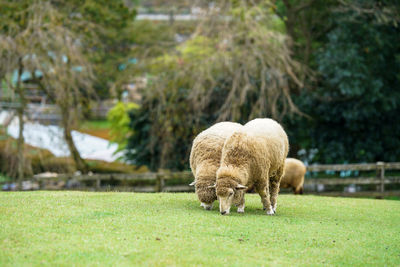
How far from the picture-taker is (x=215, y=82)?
21.2 metres

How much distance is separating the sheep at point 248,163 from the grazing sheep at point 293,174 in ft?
A: 19.2

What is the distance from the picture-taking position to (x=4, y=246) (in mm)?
7668

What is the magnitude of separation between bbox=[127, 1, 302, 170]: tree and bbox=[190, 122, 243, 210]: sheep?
825 centimetres

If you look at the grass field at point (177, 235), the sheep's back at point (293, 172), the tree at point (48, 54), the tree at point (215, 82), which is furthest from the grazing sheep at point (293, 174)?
the tree at point (48, 54)

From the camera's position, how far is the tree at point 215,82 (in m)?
21.0

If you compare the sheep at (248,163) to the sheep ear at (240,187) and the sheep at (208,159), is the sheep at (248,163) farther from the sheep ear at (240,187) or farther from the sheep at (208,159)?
the sheep at (208,159)

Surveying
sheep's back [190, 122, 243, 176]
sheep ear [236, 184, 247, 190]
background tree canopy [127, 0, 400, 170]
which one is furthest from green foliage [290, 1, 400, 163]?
sheep ear [236, 184, 247, 190]

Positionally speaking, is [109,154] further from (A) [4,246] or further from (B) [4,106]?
(A) [4,246]

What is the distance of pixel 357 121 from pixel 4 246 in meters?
17.7

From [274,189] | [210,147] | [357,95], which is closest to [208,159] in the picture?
[210,147]

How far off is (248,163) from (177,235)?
277cm

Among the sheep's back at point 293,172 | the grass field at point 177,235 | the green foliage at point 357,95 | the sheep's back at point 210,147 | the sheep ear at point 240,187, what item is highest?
the green foliage at point 357,95

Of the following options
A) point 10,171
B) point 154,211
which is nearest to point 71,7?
point 10,171

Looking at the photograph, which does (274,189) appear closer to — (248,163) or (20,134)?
(248,163)
